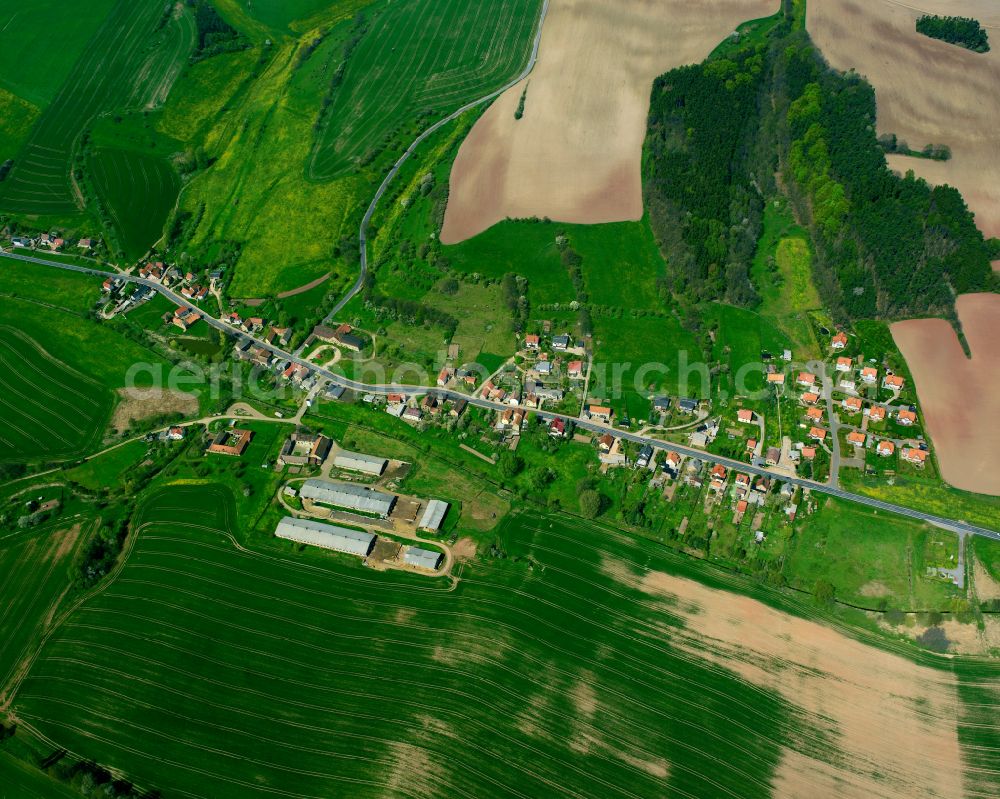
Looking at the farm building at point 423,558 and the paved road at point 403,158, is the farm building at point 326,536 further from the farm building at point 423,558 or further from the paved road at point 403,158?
the paved road at point 403,158

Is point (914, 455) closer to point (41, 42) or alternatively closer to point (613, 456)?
point (613, 456)

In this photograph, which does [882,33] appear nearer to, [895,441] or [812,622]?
[895,441]

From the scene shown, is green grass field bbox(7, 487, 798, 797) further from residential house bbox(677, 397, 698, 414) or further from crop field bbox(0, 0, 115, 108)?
crop field bbox(0, 0, 115, 108)

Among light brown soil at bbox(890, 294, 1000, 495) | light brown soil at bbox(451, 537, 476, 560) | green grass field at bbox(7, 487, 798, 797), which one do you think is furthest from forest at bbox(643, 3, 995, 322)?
green grass field at bbox(7, 487, 798, 797)

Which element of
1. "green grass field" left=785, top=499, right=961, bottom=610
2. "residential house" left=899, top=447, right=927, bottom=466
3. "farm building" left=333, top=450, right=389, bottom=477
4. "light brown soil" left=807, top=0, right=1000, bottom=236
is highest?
"light brown soil" left=807, top=0, right=1000, bottom=236

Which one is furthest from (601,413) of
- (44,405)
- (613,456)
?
(44,405)
